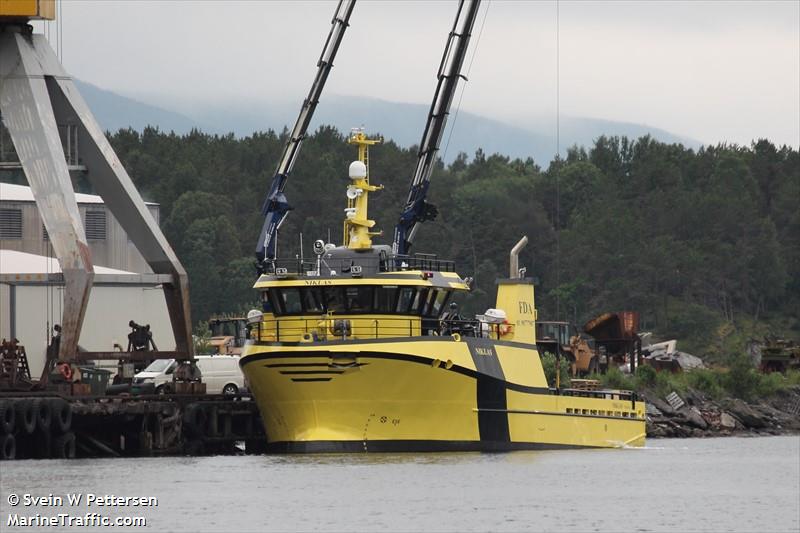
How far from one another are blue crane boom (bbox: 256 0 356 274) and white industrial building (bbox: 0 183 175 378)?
1045 centimetres

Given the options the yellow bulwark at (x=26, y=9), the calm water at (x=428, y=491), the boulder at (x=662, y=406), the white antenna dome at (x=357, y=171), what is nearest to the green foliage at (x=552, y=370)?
the boulder at (x=662, y=406)

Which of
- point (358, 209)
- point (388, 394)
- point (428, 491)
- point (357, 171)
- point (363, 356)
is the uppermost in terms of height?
point (357, 171)

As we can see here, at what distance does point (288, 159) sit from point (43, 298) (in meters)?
19.7

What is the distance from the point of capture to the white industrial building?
79.8m

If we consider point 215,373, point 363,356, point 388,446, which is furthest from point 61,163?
point 388,446

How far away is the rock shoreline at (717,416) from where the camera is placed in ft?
272

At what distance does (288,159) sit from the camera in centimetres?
6481

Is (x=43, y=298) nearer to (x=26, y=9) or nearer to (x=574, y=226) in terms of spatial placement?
(x=26, y=9)

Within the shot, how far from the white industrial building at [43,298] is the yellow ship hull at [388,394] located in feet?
67.5

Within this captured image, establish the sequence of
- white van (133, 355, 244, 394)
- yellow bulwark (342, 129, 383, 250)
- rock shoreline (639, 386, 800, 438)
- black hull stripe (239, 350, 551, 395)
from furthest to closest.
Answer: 1. rock shoreline (639, 386, 800, 438)
2. white van (133, 355, 244, 394)
3. yellow bulwark (342, 129, 383, 250)
4. black hull stripe (239, 350, 551, 395)

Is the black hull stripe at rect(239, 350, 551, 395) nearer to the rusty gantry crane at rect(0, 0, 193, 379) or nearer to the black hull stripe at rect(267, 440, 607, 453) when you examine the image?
the black hull stripe at rect(267, 440, 607, 453)

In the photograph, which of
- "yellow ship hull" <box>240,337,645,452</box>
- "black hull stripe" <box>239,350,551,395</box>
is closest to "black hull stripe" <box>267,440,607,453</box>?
"yellow ship hull" <box>240,337,645,452</box>

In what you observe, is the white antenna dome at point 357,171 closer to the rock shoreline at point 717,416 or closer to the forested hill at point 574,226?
the rock shoreline at point 717,416

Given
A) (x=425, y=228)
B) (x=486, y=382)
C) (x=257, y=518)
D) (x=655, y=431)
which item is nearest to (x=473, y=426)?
(x=486, y=382)
